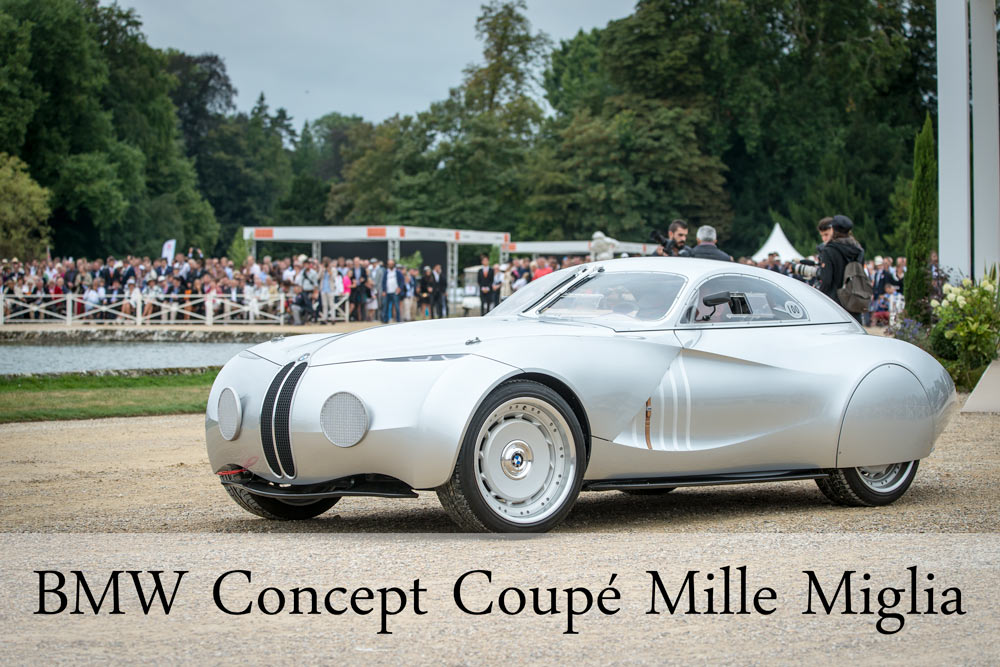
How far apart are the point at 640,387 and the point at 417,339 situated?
1275 millimetres

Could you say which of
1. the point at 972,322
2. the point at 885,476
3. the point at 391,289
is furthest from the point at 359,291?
the point at 885,476

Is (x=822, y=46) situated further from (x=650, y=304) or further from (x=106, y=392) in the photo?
(x=650, y=304)

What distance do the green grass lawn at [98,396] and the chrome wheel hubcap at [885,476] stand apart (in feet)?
31.8

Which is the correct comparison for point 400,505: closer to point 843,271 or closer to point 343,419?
point 343,419

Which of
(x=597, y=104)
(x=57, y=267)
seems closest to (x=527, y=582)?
(x=57, y=267)

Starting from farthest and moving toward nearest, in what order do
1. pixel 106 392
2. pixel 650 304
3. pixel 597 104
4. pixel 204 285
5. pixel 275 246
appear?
pixel 275 246 → pixel 597 104 → pixel 204 285 → pixel 106 392 → pixel 650 304

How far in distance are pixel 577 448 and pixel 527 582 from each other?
1.53m

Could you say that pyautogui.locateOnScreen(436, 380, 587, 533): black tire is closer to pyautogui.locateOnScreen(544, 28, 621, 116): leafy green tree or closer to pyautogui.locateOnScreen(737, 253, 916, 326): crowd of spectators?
pyautogui.locateOnScreen(737, 253, 916, 326): crowd of spectators

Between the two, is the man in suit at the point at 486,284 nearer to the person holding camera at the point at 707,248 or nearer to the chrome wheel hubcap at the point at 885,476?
the person holding camera at the point at 707,248

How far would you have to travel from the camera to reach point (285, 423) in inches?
258

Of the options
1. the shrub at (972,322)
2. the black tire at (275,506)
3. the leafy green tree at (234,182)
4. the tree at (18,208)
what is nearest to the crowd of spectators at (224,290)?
the tree at (18,208)

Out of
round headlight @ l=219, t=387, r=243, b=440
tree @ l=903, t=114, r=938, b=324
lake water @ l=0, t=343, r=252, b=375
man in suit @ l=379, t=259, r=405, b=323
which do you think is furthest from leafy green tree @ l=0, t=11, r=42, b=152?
round headlight @ l=219, t=387, r=243, b=440

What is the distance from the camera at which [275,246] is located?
85.4 m

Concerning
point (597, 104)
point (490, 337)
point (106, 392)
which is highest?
point (597, 104)
